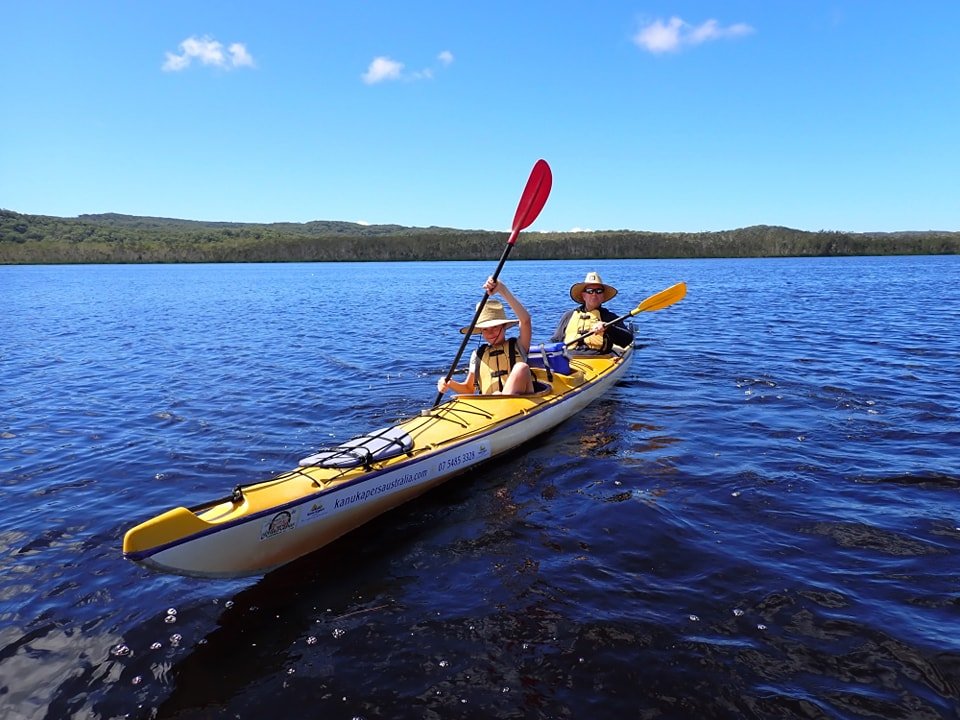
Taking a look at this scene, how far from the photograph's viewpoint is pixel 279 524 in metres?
4.92

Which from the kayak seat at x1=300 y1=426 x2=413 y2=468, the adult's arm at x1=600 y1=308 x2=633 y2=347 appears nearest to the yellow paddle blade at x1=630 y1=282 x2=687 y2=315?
the adult's arm at x1=600 y1=308 x2=633 y2=347

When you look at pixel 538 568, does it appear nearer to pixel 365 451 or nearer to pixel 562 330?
pixel 365 451

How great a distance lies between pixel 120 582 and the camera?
5195 mm

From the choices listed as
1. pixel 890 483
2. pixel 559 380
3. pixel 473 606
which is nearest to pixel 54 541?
pixel 473 606

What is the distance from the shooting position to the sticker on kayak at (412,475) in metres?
5.41

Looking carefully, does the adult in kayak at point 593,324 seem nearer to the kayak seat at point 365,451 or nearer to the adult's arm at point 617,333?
the adult's arm at point 617,333

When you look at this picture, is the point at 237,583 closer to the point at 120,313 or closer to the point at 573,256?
the point at 120,313

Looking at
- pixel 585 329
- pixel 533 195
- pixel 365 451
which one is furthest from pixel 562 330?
pixel 365 451

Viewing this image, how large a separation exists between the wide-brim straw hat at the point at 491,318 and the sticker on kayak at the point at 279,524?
385cm

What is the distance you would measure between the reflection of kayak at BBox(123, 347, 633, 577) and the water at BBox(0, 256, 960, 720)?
0.34 m

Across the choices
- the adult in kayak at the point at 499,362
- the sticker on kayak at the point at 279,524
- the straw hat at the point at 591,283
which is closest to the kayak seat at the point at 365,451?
the sticker on kayak at the point at 279,524

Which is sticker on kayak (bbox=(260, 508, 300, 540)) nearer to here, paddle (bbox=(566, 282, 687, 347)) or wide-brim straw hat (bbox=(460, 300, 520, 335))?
wide-brim straw hat (bbox=(460, 300, 520, 335))

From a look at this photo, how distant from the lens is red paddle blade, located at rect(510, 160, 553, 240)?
9.62 metres

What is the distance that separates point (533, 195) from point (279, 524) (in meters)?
6.76
